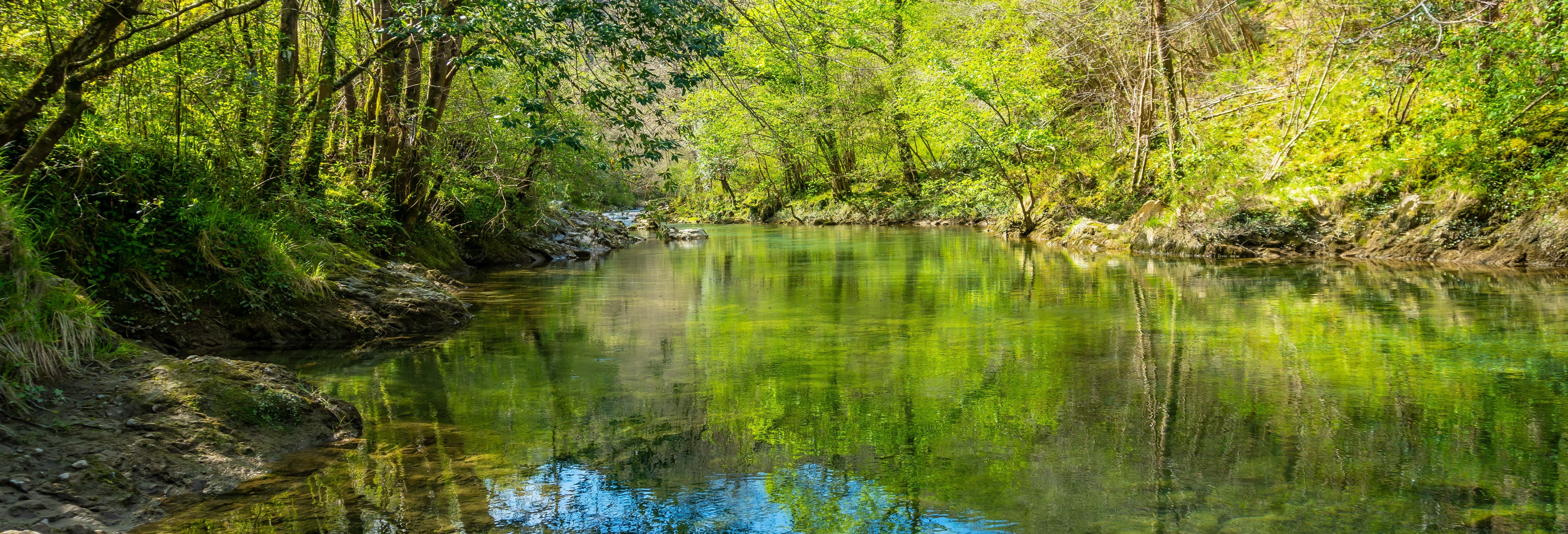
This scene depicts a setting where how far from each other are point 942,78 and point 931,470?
1996 centimetres

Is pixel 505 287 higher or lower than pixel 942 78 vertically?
lower

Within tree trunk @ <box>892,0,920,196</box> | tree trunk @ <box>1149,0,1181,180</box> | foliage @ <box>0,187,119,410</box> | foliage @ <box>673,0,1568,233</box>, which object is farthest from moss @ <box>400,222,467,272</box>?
tree trunk @ <box>892,0,920,196</box>

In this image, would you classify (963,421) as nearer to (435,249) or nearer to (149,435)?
(149,435)

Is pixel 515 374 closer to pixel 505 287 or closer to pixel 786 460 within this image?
pixel 786 460

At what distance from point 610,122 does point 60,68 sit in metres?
3.38

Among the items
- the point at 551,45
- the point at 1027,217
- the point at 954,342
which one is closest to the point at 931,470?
the point at 954,342

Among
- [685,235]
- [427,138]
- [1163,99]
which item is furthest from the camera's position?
[685,235]

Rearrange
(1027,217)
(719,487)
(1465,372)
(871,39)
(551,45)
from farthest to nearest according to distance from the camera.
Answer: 1. (1027,217)
2. (871,39)
3. (551,45)
4. (1465,372)
5. (719,487)

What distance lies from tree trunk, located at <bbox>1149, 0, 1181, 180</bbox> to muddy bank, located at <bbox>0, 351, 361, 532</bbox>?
54.4 feet

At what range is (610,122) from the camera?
6988 mm

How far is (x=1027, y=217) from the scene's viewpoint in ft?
84.3

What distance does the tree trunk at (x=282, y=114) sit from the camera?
9.21m

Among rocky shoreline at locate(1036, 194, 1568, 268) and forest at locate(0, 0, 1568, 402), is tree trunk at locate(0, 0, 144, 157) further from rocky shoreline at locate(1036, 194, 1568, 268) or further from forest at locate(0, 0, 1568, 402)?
rocky shoreline at locate(1036, 194, 1568, 268)

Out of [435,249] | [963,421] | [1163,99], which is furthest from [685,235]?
[963,421]
